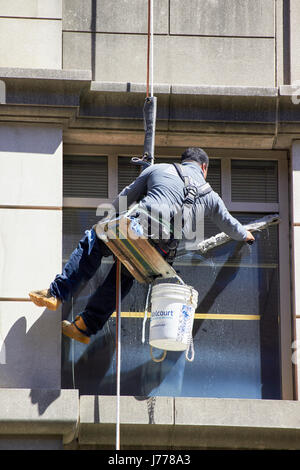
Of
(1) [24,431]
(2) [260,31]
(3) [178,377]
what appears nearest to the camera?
(1) [24,431]

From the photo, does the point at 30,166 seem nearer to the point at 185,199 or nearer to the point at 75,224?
the point at 75,224

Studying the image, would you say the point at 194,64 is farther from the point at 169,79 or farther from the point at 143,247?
the point at 143,247

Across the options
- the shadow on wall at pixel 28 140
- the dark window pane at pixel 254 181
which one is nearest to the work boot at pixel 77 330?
the shadow on wall at pixel 28 140

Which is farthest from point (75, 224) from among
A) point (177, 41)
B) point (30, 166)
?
point (177, 41)

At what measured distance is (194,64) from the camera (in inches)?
482

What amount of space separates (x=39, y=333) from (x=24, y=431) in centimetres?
99

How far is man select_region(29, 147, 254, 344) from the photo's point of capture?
1073 centimetres

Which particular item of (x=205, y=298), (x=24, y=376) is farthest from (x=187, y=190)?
(x=24, y=376)

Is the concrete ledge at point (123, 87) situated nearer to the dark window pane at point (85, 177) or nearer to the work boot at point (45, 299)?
the dark window pane at point (85, 177)

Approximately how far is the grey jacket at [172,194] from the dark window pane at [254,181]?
108 cm

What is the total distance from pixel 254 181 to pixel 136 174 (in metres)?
1.27

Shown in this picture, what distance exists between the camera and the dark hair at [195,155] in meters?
11.2

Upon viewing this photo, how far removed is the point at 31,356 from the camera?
36.0 feet

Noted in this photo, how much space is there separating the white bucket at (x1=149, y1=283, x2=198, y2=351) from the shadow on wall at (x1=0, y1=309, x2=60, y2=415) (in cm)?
105
